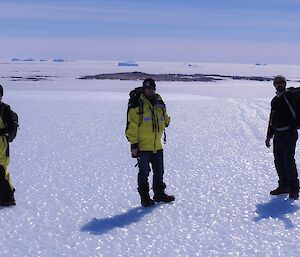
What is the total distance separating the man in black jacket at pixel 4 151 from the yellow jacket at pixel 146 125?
1345mm

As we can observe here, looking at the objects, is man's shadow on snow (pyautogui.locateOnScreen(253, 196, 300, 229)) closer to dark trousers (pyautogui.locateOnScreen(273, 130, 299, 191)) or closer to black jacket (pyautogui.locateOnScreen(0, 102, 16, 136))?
dark trousers (pyautogui.locateOnScreen(273, 130, 299, 191))

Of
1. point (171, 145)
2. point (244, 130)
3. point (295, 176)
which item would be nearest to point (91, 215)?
point (295, 176)

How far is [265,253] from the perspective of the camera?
4320 millimetres

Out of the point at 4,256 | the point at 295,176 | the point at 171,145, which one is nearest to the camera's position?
the point at 4,256

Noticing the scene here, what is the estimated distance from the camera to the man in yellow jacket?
5.43 meters

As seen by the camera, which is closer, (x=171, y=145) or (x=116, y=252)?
(x=116, y=252)

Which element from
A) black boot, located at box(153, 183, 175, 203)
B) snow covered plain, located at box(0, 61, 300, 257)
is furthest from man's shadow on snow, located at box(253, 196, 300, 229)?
black boot, located at box(153, 183, 175, 203)

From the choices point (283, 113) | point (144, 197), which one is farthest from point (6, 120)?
point (283, 113)

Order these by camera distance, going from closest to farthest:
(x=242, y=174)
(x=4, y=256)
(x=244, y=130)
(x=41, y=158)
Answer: (x=4, y=256)
(x=242, y=174)
(x=41, y=158)
(x=244, y=130)

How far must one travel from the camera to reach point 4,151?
5.57 meters

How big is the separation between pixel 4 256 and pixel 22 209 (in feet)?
4.66

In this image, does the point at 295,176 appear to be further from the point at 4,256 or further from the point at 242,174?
the point at 4,256

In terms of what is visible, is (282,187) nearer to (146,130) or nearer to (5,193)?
(146,130)

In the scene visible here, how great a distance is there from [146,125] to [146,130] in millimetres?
59
